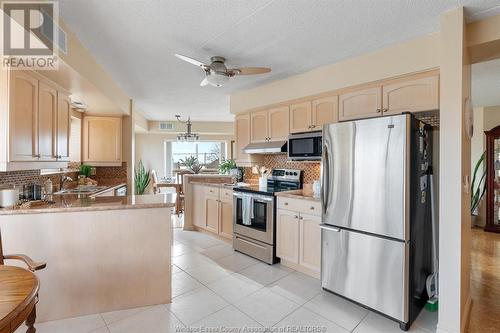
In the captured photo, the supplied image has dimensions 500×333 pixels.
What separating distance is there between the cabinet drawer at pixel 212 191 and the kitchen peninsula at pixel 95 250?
6.28ft

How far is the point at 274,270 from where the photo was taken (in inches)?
123

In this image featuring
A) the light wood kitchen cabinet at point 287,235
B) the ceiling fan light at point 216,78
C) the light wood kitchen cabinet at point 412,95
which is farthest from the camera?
the light wood kitchen cabinet at point 287,235

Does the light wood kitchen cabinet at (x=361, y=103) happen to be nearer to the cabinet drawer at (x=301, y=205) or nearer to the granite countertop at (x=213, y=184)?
the cabinet drawer at (x=301, y=205)

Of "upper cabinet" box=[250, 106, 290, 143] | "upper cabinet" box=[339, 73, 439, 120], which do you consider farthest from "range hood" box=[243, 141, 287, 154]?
"upper cabinet" box=[339, 73, 439, 120]

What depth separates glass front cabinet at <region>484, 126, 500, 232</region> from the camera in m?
4.84

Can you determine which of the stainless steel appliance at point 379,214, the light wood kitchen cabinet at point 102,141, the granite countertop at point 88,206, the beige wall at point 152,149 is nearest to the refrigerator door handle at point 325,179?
the stainless steel appliance at point 379,214

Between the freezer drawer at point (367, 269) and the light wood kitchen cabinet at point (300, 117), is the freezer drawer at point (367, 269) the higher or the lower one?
the lower one

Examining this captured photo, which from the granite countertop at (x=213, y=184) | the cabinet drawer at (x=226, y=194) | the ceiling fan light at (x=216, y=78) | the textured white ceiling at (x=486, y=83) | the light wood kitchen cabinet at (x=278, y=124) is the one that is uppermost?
the textured white ceiling at (x=486, y=83)

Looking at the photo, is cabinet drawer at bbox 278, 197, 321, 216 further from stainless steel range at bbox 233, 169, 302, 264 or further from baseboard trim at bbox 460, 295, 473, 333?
baseboard trim at bbox 460, 295, 473, 333

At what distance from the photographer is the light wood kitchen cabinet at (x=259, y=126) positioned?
13.0ft

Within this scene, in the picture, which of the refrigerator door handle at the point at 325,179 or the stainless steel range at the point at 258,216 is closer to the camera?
the refrigerator door handle at the point at 325,179

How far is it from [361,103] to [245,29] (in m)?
1.46

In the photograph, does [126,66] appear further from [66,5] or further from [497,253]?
[497,253]

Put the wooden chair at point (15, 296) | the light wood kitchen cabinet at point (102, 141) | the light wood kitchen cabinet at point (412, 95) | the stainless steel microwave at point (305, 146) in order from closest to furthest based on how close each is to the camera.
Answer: the wooden chair at point (15, 296)
the light wood kitchen cabinet at point (412, 95)
the stainless steel microwave at point (305, 146)
the light wood kitchen cabinet at point (102, 141)
